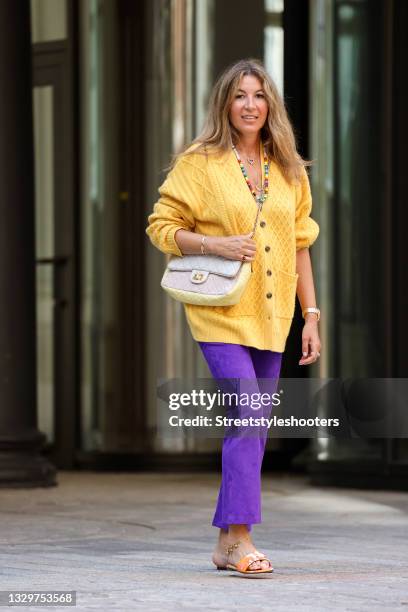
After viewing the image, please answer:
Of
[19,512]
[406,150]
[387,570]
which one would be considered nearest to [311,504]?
[19,512]

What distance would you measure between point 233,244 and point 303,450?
253 inches

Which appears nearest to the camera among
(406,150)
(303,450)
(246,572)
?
(246,572)

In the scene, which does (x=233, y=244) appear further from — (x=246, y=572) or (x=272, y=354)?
(x=246, y=572)

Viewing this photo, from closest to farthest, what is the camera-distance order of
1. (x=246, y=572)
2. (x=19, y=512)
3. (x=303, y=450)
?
(x=246, y=572), (x=19, y=512), (x=303, y=450)

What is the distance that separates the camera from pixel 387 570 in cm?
521

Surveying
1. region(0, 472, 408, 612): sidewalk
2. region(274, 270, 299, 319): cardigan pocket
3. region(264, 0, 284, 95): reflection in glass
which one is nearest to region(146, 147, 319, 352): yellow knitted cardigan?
region(274, 270, 299, 319): cardigan pocket

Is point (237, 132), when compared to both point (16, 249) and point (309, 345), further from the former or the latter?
point (16, 249)

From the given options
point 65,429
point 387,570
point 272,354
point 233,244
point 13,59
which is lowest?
point 65,429

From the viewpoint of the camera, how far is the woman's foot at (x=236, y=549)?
4992 mm

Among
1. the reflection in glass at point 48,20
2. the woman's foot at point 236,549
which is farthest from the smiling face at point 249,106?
the reflection in glass at point 48,20

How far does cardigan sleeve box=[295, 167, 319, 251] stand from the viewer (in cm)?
529

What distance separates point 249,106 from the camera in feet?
17.0

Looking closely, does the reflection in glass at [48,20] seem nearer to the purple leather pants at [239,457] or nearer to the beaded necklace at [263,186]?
the beaded necklace at [263,186]

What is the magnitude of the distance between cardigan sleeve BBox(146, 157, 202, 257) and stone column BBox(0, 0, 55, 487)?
14.7ft
